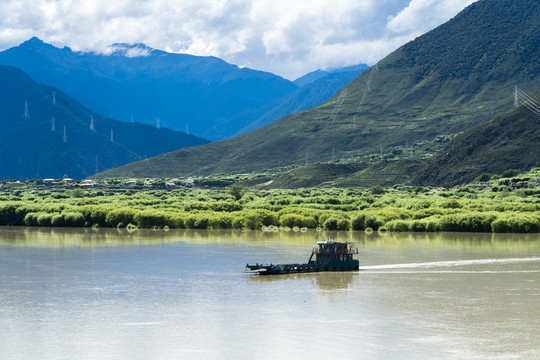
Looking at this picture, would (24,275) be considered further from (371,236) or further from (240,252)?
(371,236)

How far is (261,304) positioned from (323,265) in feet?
49.6

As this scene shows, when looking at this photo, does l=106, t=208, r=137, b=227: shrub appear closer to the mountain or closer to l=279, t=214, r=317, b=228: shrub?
l=279, t=214, r=317, b=228: shrub

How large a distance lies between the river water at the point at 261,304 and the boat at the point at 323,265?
1038 mm

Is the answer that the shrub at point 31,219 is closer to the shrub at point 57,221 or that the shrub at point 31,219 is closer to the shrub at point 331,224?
the shrub at point 57,221

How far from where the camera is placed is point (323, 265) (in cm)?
5991

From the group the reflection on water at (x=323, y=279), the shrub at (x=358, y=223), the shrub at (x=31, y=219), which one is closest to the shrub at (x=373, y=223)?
the shrub at (x=358, y=223)

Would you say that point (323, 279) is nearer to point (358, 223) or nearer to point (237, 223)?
point (358, 223)

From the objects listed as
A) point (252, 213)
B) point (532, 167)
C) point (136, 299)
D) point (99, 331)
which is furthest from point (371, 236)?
point (532, 167)

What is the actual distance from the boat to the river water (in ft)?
3.41

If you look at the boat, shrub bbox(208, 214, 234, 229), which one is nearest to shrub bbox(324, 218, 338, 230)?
shrub bbox(208, 214, 234, 229)

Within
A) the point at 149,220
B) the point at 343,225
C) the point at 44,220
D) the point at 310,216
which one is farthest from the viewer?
the point at 310,216

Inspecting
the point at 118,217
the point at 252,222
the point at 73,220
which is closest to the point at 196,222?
the point at 252,222

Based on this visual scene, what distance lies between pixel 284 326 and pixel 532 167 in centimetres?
14996

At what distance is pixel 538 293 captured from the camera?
161 ft
